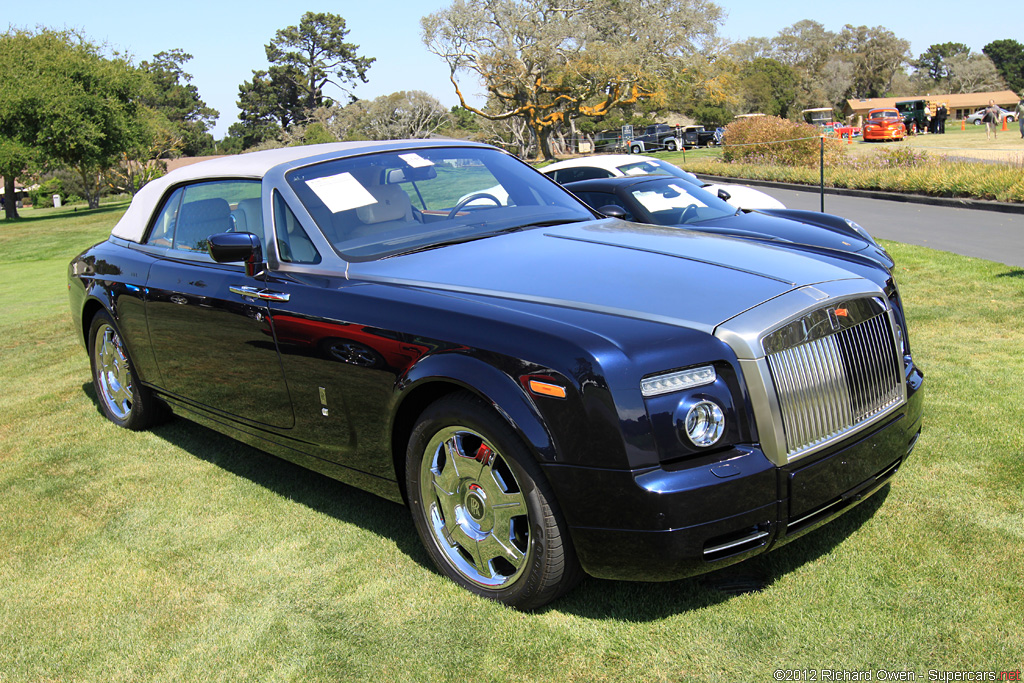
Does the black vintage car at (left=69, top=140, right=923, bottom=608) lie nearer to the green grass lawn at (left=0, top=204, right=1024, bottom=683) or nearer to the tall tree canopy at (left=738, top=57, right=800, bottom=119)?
the green grass lawn at (left=0, top=204, right=1024, bottom=683)

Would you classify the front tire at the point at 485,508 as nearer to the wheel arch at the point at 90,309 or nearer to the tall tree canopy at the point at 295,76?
the wheel arch at the point at 90,309

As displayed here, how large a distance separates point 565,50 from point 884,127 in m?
17.8

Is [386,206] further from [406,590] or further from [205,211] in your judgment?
[406,590]

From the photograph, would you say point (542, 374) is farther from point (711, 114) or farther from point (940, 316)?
point (711, 114)

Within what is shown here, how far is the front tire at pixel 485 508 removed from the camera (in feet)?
9.68

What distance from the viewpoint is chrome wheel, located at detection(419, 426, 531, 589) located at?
3.13 m

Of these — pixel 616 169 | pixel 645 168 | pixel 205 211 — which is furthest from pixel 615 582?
pixel 645 168

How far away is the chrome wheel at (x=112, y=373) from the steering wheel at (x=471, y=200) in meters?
2.52

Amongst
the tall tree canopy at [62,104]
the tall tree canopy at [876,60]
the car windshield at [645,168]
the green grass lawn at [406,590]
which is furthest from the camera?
the tall tree canopy at [876,60]

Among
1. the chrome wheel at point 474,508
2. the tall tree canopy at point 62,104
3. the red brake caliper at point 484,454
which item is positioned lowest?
the chrome wheel at point 474,508

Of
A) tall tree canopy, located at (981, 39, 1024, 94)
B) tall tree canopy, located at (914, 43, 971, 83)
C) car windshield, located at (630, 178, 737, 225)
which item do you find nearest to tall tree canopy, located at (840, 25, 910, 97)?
tall tree canopy, located at (981, 39, 1024, 94)

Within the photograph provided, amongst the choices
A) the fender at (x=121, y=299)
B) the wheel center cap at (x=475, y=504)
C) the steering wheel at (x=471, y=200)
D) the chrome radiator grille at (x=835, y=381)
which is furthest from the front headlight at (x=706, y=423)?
the fender at (x=121, y=299)

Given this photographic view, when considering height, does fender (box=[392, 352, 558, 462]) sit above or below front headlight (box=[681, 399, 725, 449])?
above

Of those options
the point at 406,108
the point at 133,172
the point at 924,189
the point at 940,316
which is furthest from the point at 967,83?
the point at 940,316
